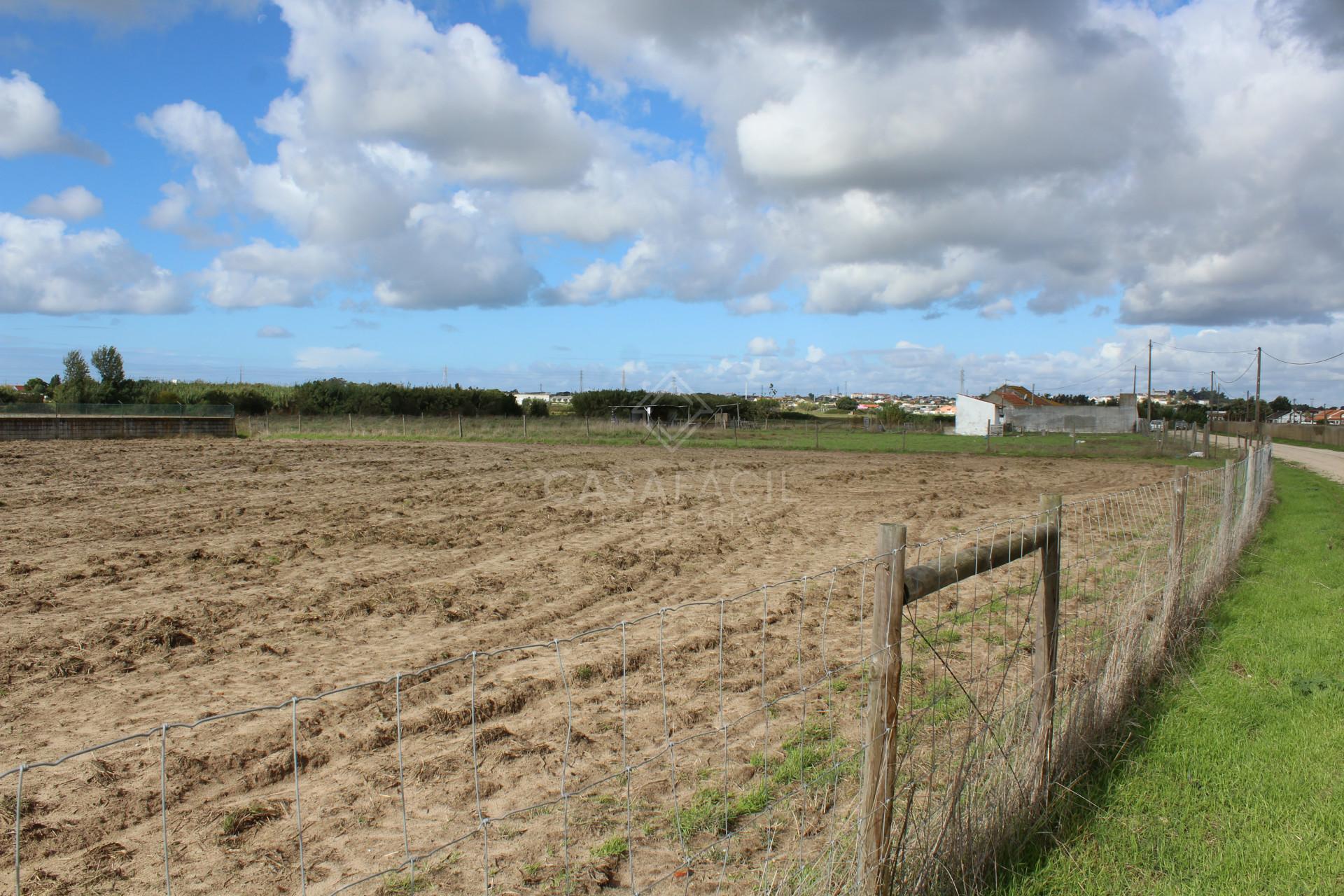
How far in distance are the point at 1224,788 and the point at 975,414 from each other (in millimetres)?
67473

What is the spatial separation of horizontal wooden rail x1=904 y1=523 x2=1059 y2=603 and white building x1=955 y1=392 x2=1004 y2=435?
2498 inches

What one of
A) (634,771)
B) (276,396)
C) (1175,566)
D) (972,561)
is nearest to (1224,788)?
(972,561)

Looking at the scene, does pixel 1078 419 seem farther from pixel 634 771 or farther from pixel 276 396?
pixel 634 771

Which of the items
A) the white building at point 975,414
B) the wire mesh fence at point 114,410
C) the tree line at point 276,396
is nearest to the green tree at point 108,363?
the tree line at point 276,396

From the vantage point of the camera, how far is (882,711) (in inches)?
110

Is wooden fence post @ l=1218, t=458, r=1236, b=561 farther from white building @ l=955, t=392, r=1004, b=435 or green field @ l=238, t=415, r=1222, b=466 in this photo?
white building @ l=955, t=392, r=1004, b=435

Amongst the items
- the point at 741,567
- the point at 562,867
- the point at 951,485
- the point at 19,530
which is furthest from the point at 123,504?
the point at 951,485

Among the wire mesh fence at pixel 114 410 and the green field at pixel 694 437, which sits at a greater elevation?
Answer: the wire mesh fence at pixel 114 410

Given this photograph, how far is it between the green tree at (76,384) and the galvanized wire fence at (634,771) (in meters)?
59.2

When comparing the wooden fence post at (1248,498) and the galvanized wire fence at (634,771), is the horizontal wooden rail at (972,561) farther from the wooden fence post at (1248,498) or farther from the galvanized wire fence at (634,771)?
the wooden fence post at (1248,498)

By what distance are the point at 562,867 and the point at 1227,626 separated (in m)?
5.90

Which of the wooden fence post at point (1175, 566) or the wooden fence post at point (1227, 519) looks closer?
the wooden fence post at point (1175, 566)

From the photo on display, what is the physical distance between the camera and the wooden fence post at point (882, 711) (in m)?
2.76

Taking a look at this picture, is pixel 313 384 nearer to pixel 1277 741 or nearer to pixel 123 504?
pixel 123 504
